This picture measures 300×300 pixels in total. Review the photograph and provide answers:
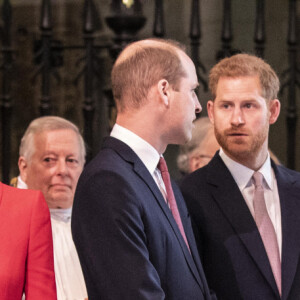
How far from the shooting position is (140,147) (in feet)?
8.20

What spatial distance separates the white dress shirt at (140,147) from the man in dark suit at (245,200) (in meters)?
0.41

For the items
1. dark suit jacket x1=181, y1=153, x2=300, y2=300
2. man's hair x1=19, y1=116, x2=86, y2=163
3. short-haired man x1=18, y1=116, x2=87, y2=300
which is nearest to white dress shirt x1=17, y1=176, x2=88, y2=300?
short-haired man x1=18, y1=116, x2=87, y2=300

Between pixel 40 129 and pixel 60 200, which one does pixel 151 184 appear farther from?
pixel 40 129

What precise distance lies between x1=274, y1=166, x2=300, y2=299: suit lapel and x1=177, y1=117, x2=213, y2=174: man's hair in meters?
1.18

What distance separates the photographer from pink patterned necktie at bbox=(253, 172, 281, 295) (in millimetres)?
2783

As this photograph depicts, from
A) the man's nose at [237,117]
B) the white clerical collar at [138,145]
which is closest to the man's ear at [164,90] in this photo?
the white clerical collar at [138,145]

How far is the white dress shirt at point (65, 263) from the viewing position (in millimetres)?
3283

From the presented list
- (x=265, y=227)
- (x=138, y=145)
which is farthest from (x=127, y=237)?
(x=265, y=227)

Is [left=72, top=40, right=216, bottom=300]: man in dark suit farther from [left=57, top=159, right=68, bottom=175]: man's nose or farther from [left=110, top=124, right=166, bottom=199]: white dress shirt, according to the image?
[left=57, top=159, right=68, bottom=175]: man's nose

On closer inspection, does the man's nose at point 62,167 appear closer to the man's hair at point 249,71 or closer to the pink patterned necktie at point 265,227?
the man's hair at point 249,71

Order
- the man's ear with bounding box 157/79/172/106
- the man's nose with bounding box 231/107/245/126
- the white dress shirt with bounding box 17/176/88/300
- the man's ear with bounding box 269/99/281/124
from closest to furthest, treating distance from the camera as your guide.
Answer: the man's ear with bounding box 157/79/172/106
the man's nose with bounding box 231/107/245/126
the man's ear with bounding box 269/99/281/124
the white dress shirt with bounding box 17/176/88/300

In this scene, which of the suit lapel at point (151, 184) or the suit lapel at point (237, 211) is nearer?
the suit lapel at point (151, 184)

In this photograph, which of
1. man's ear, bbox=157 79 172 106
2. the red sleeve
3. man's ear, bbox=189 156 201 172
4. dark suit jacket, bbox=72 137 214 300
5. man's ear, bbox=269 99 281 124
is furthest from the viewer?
man's ear, bbox=189 156 201 172

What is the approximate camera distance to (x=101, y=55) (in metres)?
5.36
